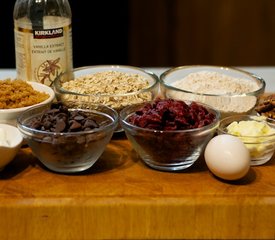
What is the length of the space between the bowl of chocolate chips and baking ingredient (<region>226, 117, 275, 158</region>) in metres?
0.23

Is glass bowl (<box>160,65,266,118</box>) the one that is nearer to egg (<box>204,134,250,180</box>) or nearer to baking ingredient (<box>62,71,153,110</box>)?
baking ingredient (<box>62,71,153,110</box>)

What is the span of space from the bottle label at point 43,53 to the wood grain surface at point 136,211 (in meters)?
0.33

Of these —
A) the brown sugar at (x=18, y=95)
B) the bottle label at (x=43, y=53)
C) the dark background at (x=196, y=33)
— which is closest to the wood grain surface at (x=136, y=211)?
the brown sugar at (x=18, y=95)

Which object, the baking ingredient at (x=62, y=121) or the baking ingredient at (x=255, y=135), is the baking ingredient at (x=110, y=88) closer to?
the baking ingredient at (x=62, y=121)

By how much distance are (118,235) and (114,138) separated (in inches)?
11.4

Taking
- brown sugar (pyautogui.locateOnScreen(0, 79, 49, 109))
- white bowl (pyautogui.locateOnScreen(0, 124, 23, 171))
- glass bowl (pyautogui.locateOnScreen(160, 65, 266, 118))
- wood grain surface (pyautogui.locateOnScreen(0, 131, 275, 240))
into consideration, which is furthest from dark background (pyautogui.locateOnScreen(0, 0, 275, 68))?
wood grain surface (pyautogui.locateOnScreen(0, 131, 275, 240))

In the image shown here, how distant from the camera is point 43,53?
1392mm

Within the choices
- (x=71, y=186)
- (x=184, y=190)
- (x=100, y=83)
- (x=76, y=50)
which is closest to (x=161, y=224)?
(x=184, y=190)

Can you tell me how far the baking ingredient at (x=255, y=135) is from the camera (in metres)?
1.23

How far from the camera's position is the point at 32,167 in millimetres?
1243

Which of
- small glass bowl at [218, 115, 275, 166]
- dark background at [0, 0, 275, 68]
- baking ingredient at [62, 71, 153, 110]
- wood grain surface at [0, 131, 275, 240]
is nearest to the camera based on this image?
wood grain surface at [0, 131, 275, 240]

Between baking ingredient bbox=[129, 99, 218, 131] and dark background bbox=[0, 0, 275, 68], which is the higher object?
baking ingredient bbox=[129, 99, 218, 131]

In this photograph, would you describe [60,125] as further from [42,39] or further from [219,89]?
[219,89]

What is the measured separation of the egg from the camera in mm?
1150
